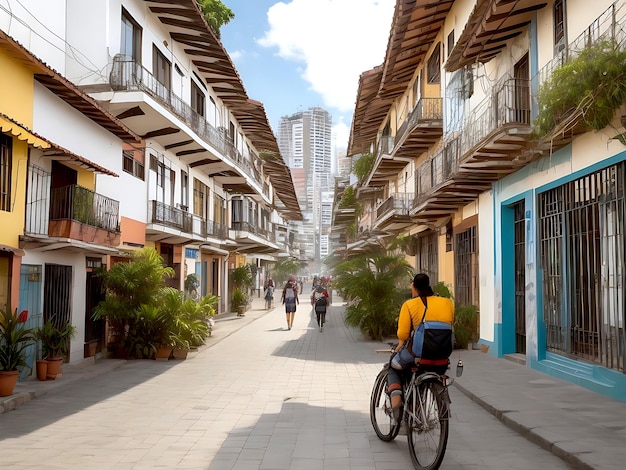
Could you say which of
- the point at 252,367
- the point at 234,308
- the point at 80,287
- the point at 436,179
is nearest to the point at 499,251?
the point at 436,179

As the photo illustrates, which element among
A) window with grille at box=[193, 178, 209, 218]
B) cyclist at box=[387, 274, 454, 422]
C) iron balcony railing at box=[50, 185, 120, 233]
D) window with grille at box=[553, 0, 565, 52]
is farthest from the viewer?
window with grille at box=[193, 178, 209, 218]

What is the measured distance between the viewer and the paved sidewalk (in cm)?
681

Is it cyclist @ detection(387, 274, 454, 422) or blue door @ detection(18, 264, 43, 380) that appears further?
blue door @ detection(18, 264, 43, 380)

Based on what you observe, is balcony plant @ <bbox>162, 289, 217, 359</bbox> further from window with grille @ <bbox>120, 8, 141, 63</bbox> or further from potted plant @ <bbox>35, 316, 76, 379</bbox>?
window with grille @ <bbox>120, 8, 141, 63</bbox>

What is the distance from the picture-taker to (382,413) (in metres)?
7.66

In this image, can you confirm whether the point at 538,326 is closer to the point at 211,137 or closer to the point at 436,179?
the point at 436,179

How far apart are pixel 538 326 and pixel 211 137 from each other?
16.9 metres

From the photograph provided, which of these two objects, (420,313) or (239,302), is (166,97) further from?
(420,313)

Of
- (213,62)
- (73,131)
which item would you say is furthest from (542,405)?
(213,62)

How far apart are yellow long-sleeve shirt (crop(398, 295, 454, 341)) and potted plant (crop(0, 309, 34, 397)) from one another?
21.6 feet

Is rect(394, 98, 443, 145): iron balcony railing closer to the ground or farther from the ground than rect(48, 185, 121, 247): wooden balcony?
farther from the ground

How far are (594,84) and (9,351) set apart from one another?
31.0 ft

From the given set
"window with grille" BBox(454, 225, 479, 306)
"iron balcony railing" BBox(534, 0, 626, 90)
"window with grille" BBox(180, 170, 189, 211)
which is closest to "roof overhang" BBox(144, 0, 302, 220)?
"window with grille" BBox(180, 170, 189, 211)

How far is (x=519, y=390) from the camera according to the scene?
11.0 metres
